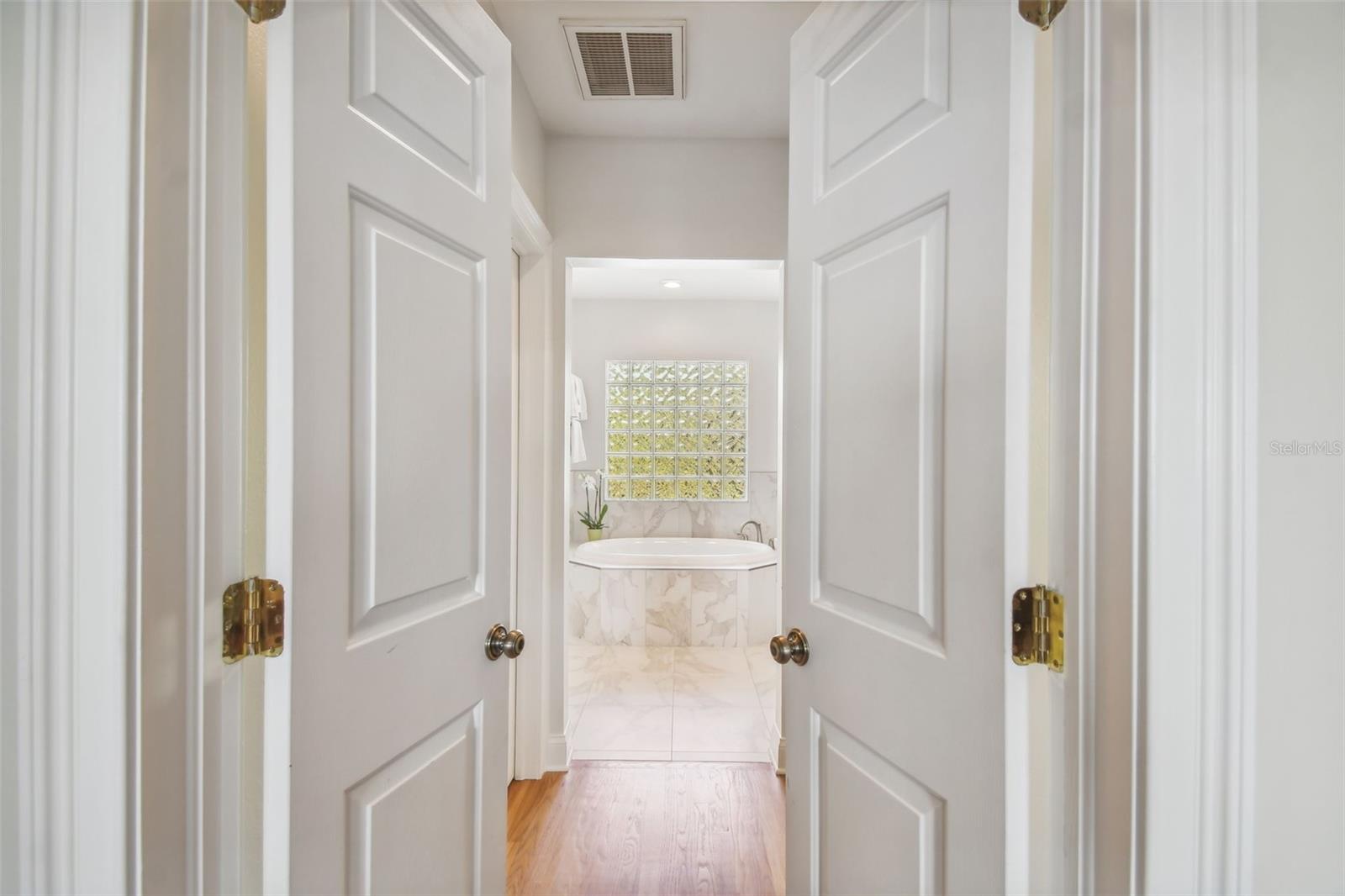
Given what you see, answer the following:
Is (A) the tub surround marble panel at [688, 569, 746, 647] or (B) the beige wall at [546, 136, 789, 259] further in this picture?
(A) the tub surround marble panel at [688, 569, 746, 647]

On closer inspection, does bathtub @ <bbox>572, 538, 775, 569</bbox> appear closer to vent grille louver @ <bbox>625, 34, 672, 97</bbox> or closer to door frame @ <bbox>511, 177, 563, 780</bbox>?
door frame @ <bbox>511, 177, 563, 780</bbox>

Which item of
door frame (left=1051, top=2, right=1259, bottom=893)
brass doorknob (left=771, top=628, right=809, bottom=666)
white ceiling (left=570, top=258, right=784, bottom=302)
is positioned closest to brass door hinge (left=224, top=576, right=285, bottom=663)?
brass doorknob (left=771, top=628, right=809, bottom=666)

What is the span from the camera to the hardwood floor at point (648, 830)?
5.73ft

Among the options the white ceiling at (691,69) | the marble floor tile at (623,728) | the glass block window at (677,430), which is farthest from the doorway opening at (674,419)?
the white ceiling at (691,69)

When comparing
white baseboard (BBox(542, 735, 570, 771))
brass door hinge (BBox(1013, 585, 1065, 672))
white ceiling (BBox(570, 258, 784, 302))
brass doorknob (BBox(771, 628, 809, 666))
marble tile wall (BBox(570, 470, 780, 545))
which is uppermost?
white ceiling (BBox(570, 258, 784, 302))

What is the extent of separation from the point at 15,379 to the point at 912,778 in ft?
3.67

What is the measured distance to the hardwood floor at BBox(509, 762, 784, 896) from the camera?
1745 mm

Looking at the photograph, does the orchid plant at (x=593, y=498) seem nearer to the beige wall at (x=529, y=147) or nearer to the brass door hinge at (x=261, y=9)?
the beige wall at (x=529, y=147)

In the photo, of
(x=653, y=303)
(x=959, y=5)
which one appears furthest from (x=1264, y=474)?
(x=653, y=303)

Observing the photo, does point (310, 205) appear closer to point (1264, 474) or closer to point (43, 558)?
point (43, 558)

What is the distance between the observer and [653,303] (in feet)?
16.9

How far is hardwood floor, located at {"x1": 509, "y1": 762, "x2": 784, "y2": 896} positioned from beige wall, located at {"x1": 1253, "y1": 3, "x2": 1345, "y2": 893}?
5.00 ft

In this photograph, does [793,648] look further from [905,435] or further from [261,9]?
[261,9]

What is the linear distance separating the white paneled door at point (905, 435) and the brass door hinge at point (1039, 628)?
2cm
